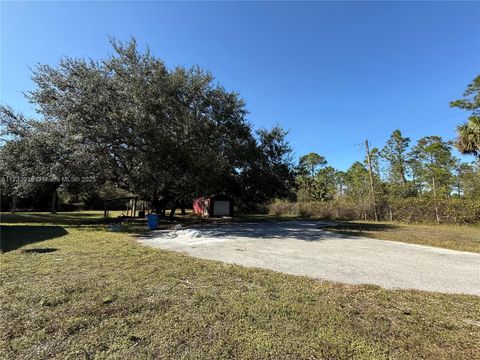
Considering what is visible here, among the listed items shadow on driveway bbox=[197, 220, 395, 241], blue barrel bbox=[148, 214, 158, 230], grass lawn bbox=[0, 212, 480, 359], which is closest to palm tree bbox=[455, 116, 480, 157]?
shadow on driveway bbox=[197, 220, 395, 241]

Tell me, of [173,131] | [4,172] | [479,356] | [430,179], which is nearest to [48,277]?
[479,356]

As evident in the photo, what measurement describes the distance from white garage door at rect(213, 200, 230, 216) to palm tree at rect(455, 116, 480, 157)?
18.5 m

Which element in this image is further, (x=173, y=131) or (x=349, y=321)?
(x=173, y=131)

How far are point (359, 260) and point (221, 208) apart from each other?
21262 millimetres

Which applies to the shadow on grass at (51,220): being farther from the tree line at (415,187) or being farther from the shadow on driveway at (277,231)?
Result: the tree line at (415,187)

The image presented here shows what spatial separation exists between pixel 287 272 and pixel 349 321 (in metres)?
2.25

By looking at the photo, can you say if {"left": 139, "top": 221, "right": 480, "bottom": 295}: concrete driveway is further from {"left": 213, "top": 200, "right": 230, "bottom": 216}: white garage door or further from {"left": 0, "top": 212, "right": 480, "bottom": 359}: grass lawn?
{"left": 213, "top": 200, "right": 230, "bottom": 216}: white garage door

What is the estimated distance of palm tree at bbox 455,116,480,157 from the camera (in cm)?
1449

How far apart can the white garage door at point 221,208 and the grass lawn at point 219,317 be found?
21690 mm

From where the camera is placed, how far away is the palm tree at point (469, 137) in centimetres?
1449

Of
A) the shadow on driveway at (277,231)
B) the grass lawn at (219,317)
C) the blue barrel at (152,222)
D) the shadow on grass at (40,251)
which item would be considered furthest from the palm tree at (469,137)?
the shadow on grass at (40,251)

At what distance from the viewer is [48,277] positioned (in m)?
4.77

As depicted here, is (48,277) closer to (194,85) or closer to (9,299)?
(9,299)

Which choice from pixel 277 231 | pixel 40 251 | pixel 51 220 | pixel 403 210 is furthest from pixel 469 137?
pixel 51 220
